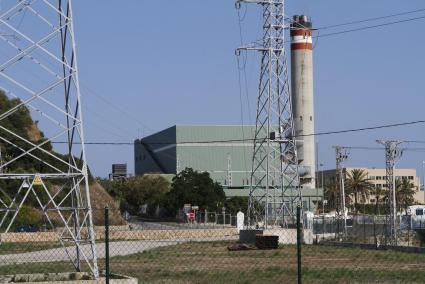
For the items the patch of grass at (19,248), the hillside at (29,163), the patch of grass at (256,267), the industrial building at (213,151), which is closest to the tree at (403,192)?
the industrial building at (213,151)

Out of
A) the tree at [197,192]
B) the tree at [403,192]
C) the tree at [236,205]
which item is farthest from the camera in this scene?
the tree at [403,192]

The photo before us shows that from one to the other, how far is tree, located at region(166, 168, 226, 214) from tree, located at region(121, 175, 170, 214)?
1771cm

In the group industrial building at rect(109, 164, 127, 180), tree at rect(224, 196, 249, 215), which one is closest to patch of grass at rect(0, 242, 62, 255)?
tree at rect(224, 196, 249, 215)

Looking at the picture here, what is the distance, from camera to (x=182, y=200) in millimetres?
115438

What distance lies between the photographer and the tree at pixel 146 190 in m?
138

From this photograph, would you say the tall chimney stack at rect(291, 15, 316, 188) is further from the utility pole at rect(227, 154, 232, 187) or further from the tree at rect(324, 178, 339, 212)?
the utility pole at rect(227, 154, 232, 187)

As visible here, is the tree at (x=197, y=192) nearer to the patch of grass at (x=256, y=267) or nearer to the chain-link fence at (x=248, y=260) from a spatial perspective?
the chain-link fence at (x=248, y=260)

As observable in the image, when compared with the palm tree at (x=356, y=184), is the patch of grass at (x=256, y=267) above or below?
below

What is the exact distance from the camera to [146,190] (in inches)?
5507

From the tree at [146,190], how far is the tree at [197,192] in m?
17.7

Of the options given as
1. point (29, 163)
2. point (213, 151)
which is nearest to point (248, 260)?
point (29, 163)

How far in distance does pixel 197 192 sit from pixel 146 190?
89.1 ft

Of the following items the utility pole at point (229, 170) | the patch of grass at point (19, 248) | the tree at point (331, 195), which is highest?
the utility pole at point (229, 170)

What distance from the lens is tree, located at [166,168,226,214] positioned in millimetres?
113875
